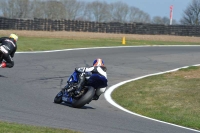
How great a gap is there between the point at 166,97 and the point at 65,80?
4245 millimetres

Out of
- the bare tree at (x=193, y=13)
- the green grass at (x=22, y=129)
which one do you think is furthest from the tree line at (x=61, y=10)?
the green grass at (x=22, y=129)

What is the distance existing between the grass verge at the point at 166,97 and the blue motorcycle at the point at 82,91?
1.47m

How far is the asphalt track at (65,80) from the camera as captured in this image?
32.7ft

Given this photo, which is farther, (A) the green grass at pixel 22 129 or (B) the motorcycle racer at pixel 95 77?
(B) the motorcycle racer at pixel 95 77

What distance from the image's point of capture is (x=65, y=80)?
59.0 ft

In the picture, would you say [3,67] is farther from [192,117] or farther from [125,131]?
[125,131]

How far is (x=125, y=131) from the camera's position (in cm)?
948

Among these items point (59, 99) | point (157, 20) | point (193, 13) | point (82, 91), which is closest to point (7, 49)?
point (59, 99)

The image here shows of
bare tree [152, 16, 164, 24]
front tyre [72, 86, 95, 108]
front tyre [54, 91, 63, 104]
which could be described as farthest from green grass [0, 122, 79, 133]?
bare tree [152, 16, 164, 24]

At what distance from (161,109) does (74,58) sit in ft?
37.7

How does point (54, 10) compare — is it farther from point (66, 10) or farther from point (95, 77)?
point (95, 77)

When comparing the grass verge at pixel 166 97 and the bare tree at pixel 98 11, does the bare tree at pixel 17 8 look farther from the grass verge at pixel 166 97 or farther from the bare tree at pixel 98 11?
the grass verge at pixel 166 97

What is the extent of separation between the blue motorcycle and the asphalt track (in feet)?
0.67

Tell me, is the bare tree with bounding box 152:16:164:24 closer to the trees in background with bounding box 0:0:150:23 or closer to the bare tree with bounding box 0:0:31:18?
the trees in background with bounding box 0:0:150:23
